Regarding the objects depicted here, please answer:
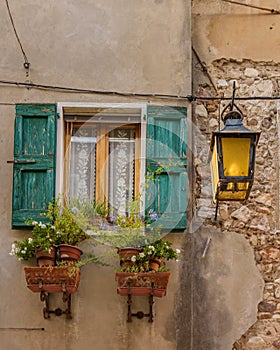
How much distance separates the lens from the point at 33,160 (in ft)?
25.1

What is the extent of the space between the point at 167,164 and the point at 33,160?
120cm

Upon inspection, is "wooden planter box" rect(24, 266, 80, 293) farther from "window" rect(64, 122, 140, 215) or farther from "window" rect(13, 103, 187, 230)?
"window" rect(64, 122, 140, 215)

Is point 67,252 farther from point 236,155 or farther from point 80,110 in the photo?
point 236,155

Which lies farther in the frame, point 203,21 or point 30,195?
point 203,21

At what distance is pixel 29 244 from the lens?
727 cm

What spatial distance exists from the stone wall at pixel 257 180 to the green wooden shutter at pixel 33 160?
4.61 ft

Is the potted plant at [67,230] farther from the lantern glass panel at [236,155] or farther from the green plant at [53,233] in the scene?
the lantern glass panel at [236,155]

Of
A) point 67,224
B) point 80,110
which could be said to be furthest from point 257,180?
point 67,224

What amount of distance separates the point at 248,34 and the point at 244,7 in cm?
29

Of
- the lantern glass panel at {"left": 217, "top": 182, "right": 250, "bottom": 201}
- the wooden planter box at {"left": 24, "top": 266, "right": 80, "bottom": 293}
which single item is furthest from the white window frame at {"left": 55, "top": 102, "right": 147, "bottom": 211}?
the lantern glass panel at {"left": 217, "top": 182, "right": 250, "bottom": 201}

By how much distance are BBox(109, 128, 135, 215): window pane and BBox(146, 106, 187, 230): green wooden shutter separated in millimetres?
308

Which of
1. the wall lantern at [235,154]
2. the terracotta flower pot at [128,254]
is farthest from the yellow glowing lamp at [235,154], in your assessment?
the terracotta flower pot at [128,254]

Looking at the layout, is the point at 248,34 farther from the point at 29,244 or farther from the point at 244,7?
the point at 29,244

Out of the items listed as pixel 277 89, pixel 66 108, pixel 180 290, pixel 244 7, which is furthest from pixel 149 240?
pixel 244 7
